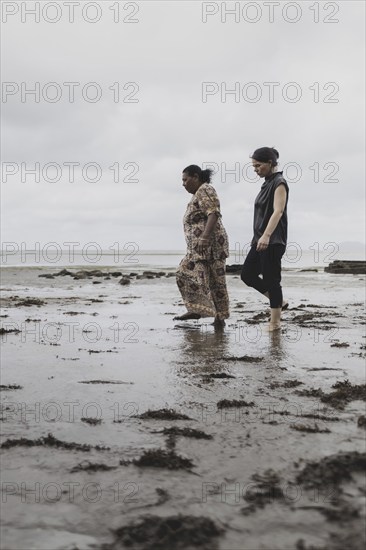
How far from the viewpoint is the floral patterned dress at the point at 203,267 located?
7.14 meters

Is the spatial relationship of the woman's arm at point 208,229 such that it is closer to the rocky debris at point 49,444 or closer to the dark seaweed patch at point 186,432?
the dark seaweed patch at point 186,432

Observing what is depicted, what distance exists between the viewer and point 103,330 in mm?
6785

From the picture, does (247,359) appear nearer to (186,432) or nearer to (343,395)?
(343,395)

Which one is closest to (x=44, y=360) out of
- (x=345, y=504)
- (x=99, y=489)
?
(x=99, y=489)

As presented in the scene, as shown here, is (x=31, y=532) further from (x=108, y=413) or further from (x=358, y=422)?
(x=358, y=422)

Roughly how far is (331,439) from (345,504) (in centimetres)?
68

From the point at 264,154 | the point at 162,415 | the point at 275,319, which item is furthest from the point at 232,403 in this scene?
the point at 264,154

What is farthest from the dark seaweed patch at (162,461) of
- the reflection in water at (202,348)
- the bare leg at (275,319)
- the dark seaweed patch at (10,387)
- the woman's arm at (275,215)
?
the bare leg at (275,319)

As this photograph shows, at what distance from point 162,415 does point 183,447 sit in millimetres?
507

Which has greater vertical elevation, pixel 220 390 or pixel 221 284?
pixel 221 284

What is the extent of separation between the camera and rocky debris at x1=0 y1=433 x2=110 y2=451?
2482 millimetres

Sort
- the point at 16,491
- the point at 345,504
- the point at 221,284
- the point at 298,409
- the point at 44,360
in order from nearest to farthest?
the point at 345,504, the point at 16,491, the point at 298,409, the point at 44,360, the point at 221,284

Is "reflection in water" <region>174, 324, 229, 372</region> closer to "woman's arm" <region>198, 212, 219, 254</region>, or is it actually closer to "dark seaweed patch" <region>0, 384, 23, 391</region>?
"woman's arm" <region>198, 212, 219, 254</region>

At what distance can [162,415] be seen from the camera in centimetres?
297
